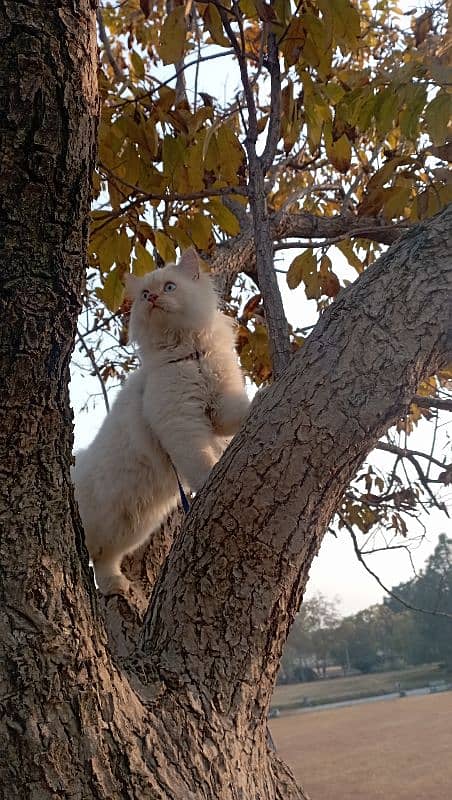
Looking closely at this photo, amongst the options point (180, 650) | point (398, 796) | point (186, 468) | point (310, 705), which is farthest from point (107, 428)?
point (310, 705)

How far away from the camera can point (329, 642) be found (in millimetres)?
5535

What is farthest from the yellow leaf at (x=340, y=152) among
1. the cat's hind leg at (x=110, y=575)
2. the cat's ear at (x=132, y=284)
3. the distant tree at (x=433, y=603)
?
the distant tree at (x=433, y=603)

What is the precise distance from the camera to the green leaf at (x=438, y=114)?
1521 millimetres

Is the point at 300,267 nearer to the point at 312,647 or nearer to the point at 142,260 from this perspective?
the point at 142,260

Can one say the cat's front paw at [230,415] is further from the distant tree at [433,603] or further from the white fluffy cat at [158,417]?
the distant tree at [433,603]

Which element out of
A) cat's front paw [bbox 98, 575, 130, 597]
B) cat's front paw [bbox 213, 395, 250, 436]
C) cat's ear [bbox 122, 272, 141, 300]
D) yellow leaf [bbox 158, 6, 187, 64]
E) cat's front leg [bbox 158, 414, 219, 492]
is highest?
yellow leaf [bbox 158, 6, 187, 64]

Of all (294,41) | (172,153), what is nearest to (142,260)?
(172,153)

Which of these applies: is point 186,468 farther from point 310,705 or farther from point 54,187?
point 310,705

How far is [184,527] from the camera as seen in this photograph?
3.86 feet

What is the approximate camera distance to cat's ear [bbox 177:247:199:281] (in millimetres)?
2289

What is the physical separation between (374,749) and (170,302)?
325 centimetres

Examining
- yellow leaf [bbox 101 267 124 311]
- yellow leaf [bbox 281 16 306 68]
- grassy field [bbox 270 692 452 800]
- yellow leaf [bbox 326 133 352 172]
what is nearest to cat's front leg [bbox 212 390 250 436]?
yellow leaf [bbox 101 267 124 311]

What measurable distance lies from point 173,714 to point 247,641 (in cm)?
16

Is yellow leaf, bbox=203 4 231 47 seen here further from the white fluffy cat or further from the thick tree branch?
the white fluffy cat
